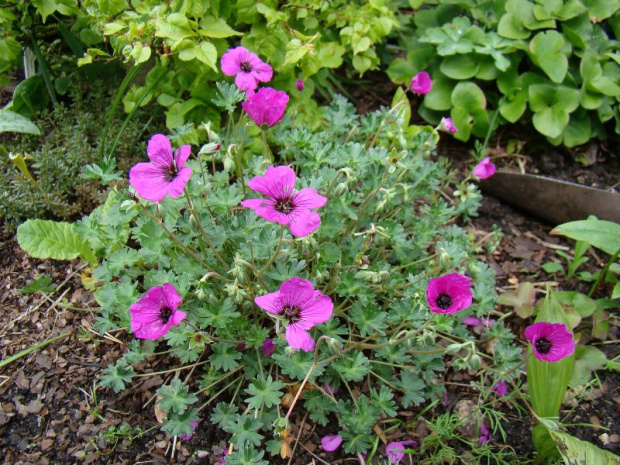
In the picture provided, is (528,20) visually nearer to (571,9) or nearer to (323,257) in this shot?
(571,9)

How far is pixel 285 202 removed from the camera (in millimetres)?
Result: 1668

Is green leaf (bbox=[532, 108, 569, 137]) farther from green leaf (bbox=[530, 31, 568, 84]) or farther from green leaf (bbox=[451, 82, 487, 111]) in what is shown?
green leaf (bbox=[451, 82, 487, 111])

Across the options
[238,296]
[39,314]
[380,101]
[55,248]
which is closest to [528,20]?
[380,101]

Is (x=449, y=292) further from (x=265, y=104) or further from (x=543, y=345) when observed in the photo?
(x=265, y=104)

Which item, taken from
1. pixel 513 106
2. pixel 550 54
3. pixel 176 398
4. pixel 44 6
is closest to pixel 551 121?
pixel 513 106

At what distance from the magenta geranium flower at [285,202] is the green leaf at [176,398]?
2.28 feet

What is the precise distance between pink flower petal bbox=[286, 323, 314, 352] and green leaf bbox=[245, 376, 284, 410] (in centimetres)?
32

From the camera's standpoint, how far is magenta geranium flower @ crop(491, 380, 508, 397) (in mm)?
2332

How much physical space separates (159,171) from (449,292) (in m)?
0.95

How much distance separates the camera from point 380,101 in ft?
11.3

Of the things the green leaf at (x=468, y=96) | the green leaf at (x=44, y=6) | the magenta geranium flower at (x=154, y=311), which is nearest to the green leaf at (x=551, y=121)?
the green leaf at (x=468, y=96)

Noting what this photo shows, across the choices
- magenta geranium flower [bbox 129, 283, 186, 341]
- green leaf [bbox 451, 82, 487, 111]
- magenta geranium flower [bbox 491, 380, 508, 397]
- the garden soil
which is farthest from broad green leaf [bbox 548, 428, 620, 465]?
green leaf [bbox 451, 82, 487, 111]

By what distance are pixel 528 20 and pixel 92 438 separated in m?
2.92

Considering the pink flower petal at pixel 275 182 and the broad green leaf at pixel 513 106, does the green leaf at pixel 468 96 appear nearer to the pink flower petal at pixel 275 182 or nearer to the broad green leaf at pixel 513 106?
the broad green leaf at pixel 513 106
